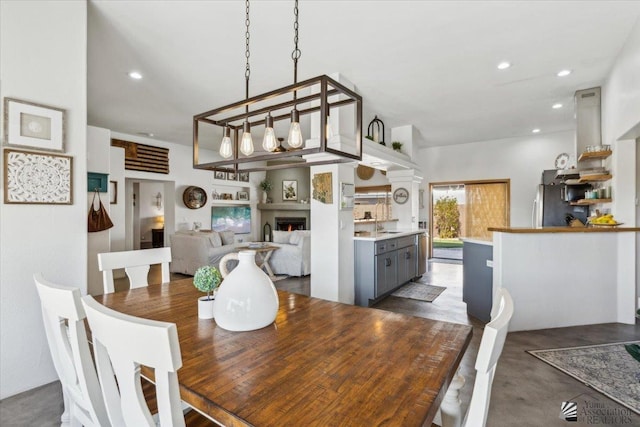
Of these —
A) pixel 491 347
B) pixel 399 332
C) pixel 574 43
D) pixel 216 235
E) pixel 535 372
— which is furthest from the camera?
pixel 216 235

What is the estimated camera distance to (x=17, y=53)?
6.62 feet

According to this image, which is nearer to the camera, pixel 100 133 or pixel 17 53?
pixel 17 53

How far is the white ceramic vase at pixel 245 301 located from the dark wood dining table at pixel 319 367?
0.12ft

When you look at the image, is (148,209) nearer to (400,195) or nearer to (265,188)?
(265,188)

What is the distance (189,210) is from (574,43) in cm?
721

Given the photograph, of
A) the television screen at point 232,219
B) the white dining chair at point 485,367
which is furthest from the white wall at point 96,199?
the television screen at point 232,219

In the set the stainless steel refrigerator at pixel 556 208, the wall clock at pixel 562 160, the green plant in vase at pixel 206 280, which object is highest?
the wall clock at pixel 562 160

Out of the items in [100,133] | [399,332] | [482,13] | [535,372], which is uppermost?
[482,13]

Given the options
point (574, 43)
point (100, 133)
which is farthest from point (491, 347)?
point (100, 133)

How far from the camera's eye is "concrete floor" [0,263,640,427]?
1.82m

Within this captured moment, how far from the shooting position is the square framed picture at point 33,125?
6.51 ft

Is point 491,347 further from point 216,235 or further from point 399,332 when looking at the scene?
point 216,235

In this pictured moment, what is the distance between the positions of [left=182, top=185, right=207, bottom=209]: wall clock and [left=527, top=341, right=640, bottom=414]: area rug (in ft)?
22.4

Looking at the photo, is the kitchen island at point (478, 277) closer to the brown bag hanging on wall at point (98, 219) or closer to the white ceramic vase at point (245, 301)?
the white ceramic vase at point (245, 301)
